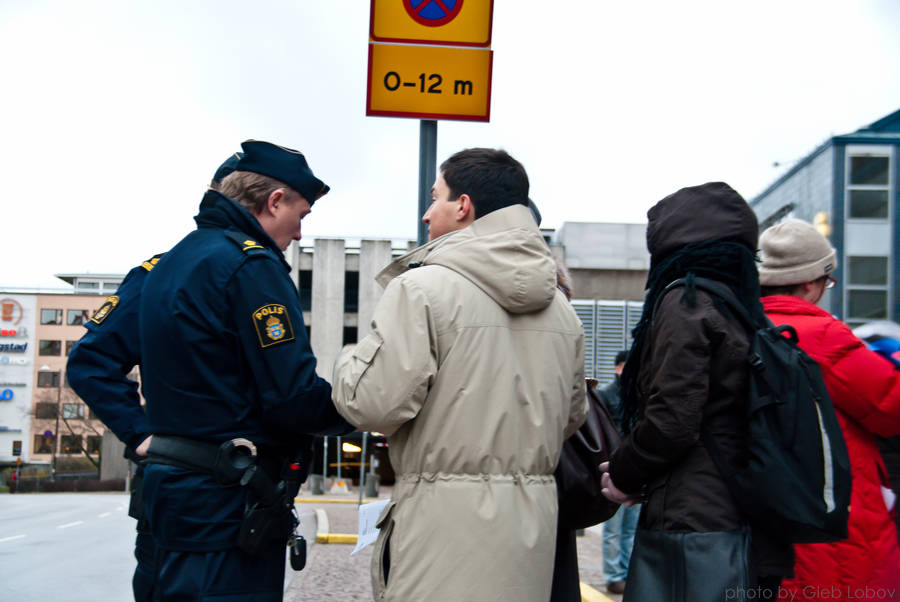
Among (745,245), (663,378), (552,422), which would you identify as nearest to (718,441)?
(663,378)

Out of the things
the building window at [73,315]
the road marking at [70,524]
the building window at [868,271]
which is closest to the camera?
the road marking at [70,524]

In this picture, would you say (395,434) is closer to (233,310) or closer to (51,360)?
(233,310)

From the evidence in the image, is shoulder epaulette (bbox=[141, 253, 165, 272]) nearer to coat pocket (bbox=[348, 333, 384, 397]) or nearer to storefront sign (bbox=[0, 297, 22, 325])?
coat pocket (bbox=[348, 333, 384, 397])

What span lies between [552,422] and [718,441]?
478 millimetres

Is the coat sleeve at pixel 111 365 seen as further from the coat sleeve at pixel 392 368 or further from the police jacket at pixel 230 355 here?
the coat sleeve at pixel 392 368

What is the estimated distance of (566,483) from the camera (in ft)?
9.41

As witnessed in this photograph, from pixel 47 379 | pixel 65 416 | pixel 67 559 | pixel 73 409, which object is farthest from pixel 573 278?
pixel 47 379

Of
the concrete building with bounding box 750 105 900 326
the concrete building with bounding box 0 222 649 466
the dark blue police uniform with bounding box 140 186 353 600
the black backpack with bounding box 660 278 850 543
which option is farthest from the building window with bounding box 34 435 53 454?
the black backpack with bounding box 660 278 850 543

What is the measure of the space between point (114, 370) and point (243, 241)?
4.29 feet

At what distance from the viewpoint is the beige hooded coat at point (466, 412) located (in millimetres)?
2211

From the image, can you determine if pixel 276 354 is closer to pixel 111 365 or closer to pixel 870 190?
pixel 111 365

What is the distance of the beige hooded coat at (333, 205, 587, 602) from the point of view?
7.25 ft

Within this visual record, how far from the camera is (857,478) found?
283 centimetres

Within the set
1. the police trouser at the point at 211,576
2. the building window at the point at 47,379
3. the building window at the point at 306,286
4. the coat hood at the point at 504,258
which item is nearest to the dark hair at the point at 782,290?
the coat hood at the point at 504,258
